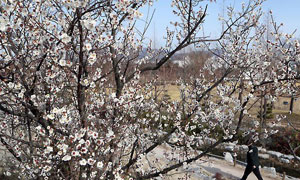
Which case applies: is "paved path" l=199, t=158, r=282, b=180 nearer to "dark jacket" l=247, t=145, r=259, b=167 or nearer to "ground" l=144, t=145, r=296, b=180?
"ground" l=144, t=145, r=296, b=180

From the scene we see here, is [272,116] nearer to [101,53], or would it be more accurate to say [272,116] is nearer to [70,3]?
[101,53]

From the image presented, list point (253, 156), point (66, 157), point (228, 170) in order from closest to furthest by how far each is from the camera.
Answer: point (66, 157) → point (253, 156) → point (228, 170)

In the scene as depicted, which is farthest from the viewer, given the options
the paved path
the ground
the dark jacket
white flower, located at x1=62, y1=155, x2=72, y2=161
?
the paved path

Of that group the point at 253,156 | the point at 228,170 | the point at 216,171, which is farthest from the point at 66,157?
the point at 228,170

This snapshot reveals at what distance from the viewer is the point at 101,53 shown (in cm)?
402

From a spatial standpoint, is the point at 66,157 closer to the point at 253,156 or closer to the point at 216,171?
the point at 253,156

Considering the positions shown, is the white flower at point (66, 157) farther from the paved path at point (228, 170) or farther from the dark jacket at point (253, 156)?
the paved path at point (228, 170)

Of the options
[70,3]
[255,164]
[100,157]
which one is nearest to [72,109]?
[100,157]

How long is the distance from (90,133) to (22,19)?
5.12 ft

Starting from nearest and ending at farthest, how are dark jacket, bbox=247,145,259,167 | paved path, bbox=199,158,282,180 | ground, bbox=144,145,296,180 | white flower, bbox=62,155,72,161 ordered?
white flower, bbox=62,155,72,161 < dark jacket, bbox=247,145,259,167 < ground, bbox=144,145,296,180 < paved path, bbox=199,158,282,180

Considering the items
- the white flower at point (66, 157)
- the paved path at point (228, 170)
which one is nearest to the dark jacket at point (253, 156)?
the paved path at point (228, 170)

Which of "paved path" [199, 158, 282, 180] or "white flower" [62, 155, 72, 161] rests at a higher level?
"white flower" [62, 155, 72, 161]

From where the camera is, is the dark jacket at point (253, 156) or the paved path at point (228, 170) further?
the paved path at point (228, 170)

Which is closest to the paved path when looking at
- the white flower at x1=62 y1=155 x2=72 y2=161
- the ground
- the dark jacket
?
the ground
